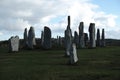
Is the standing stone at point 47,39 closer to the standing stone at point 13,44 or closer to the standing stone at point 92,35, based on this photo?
the standing stone at point 13,44

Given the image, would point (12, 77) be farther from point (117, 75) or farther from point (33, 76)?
point (117, 75)

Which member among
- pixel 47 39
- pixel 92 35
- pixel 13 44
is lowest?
pixel 13 44

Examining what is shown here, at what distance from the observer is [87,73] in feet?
84.7

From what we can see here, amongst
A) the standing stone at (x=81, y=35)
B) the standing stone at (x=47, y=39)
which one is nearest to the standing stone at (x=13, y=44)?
the standing stone at (x=47, y=39)

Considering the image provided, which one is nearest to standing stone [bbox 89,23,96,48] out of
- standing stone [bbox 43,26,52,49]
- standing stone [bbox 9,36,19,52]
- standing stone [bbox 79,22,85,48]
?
standing stone [bbox 79,22,85,48]

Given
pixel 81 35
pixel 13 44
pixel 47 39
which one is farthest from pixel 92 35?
pixel 13 44

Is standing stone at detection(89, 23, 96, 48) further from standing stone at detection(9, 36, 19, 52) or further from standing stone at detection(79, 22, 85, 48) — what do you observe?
standing stone at detection(9, 36, 19, 52)

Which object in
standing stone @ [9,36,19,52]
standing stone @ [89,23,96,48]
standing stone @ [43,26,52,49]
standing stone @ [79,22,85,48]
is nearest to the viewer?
standing stone @ [9,36,19,52]

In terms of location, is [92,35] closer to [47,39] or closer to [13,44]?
[47,39]

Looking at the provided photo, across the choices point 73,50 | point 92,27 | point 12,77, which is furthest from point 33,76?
point 92,27

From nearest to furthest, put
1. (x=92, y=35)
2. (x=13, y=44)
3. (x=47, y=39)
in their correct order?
(x=13, y=44)
(x=47, y=39)
(x=92, y=35)

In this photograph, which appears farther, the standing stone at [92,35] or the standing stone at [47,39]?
the standing stone at [92,35]

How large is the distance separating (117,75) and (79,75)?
2.68 m

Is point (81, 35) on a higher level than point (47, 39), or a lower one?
higher
